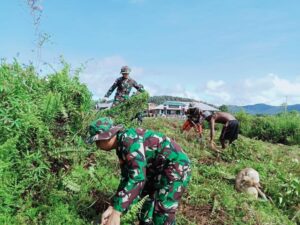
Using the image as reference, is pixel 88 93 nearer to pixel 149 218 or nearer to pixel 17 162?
pixel 17 162

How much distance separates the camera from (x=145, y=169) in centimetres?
410

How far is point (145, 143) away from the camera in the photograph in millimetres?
4211

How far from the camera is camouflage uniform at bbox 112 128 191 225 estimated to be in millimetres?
3967

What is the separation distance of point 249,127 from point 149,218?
1304cm

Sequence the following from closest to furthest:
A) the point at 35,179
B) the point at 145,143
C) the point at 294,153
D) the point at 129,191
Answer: the point at 129,191 < the point at 145,143 < the point at 35,179 < the point at 294,153

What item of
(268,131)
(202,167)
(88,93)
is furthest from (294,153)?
(88,93)

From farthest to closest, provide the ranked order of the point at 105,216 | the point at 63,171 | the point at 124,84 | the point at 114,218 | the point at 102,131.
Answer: the point at 124,84, the point at 63,171, the point at 105,216, the point at 102,131, the point at 114,218

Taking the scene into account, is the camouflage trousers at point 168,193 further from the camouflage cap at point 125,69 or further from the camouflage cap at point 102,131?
the camouflage cap at point 125,69

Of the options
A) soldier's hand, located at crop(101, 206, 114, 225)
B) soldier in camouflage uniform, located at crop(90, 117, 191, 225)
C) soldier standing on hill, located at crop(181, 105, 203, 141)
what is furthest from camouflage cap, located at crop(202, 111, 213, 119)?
soldier's hand, located at crop(101, 206, 114, 225)

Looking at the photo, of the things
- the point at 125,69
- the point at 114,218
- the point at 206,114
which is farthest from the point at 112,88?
the point at 114,218

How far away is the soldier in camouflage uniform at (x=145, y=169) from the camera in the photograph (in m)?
3.96

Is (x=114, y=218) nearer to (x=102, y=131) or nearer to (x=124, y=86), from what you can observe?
(x=102, y=131)

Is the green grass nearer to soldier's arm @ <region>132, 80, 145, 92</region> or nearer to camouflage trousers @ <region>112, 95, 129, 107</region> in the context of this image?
camouflage trousers @ <region>112, 95, 129, 107</region>

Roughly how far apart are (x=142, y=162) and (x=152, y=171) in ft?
1.65
